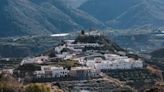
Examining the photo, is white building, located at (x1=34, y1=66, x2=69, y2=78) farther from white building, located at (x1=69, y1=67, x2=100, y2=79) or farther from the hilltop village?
white building, located at (x1=69, y1=67, x2=100, y2=79)

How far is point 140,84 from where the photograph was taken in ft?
348

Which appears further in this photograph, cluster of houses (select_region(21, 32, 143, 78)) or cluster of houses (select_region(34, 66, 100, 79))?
cluster of houses (select_region(21, 32, 143, 78))

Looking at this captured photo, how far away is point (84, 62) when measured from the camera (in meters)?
116

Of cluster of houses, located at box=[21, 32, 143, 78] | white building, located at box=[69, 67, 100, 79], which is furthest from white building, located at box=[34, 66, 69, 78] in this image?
white building, located at box=[69, 67, 100, 79]

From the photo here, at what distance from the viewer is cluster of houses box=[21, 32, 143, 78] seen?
105250 millimetres

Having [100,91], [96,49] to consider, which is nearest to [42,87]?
[100,91]

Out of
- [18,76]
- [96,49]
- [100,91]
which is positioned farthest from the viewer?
[96,49]

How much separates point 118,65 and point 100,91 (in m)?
18.6

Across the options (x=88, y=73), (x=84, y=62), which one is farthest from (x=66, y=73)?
(x=84, y=62)

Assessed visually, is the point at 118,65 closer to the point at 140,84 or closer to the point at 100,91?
the point at 140,84

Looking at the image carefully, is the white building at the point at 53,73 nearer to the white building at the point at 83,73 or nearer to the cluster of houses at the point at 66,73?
the cluster of houses at the point at 66,73

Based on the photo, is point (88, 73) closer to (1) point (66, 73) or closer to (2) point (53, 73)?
(1) point (66, 73)

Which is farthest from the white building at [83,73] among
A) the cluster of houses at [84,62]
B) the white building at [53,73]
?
the white building at [53,73]

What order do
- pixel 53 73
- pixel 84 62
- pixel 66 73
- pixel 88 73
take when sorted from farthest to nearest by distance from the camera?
pixel 84 62, pixel 88 73, pixel 66 73, pixel 53 73
